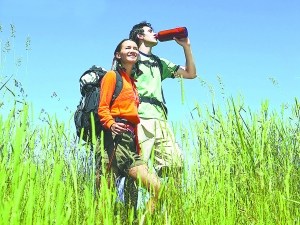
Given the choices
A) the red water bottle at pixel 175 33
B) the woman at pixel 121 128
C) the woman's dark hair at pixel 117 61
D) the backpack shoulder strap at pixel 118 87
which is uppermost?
the red water bottle at pixel 175 33

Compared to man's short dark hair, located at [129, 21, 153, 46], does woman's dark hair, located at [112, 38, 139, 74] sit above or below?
below

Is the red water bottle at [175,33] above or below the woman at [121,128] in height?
above

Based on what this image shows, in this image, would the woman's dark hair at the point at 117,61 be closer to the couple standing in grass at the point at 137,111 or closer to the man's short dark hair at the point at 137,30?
the couple standing in grass at the point at 137,111

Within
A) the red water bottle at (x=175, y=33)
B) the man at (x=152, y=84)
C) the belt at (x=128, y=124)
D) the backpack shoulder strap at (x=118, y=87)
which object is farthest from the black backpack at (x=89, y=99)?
the red water bottle at (x=175, y=33)

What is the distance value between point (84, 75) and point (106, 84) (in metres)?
0.32

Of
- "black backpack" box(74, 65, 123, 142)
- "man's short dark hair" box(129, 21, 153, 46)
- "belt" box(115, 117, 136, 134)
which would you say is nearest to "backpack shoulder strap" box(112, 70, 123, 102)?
"black backpack" box(74, 65, 123, 142)

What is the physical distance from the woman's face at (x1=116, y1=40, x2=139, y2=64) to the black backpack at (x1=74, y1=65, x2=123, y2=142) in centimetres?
17

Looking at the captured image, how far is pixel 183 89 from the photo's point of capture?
7.56ft

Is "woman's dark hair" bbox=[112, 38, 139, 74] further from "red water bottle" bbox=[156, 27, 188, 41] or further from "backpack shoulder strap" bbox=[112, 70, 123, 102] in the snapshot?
"red water bottle" bbox=[156, 27, 188, 41]

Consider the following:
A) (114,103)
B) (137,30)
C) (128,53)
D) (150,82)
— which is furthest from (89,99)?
(137,30)

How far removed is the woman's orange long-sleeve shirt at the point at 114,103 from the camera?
10.5 ft

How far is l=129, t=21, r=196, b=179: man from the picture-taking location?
12.2 ft

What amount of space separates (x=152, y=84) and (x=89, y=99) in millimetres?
701

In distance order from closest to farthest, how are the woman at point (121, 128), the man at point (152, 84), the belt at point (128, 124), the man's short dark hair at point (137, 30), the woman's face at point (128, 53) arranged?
1. the woman at point (121, 128)
2. the belt at point (128, 124)
3. the woman's face at point (128, 53)
4. the man at point (152, 84)
5. the man's short dark hair at point (137, 30)
